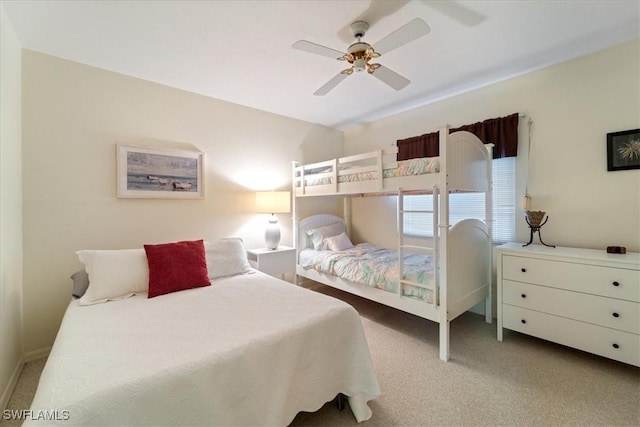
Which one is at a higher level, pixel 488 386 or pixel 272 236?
pixel 272 236

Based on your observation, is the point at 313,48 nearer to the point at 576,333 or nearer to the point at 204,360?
the point at 204,360

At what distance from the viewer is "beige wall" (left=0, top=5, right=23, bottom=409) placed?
66.5 inches

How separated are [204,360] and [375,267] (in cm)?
190

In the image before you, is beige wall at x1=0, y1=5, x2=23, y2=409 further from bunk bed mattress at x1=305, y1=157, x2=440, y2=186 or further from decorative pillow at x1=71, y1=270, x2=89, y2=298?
bunk bed mattress at x1=305, y1=157, x2=440, y2=186

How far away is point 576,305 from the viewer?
2.09 m

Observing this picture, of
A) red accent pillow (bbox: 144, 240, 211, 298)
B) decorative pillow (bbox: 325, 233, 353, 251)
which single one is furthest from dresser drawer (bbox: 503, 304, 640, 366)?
red accent pillow (bbox: 144, 240, 211, 298)

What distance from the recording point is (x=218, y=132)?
316 centimetres

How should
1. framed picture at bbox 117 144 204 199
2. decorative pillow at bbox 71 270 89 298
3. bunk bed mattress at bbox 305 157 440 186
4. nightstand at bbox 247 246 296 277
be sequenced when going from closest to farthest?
decorative pillow at bbox 71 270 89 298
bunk bed mattress at bbox 305 157 440 186
framed picture at bbox 117 144 204 199
nightstand at bbox 247 246 296 277

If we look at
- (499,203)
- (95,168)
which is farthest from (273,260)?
(499,203)

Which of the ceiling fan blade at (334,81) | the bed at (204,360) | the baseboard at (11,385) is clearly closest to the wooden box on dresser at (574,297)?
the bed at (204,360)

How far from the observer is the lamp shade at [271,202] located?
3264 millimetres

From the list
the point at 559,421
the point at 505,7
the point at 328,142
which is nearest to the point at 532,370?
the point at 559,421

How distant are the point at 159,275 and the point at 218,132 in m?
1.82

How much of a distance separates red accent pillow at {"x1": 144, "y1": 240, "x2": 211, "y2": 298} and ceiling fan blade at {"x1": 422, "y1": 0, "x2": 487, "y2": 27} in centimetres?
253
